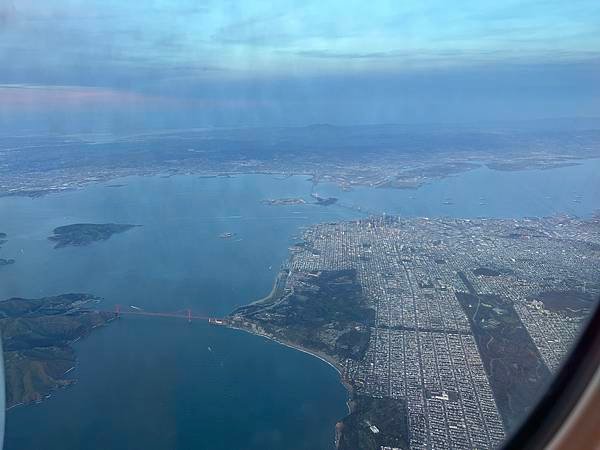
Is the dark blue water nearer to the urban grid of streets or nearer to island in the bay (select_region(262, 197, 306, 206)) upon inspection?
island in the bay (select_region(262, 197, 306, 206))

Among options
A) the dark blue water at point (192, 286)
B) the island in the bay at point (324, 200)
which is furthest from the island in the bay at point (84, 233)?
the island in the bay at point (324, 200)

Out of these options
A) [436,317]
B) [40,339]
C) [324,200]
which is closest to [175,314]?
[40,339]

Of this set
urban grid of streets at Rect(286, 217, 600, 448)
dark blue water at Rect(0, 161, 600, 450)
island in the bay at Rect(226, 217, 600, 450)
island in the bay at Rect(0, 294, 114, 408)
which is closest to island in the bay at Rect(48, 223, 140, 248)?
dark blue water at Rect(0, 161, 600, 450)

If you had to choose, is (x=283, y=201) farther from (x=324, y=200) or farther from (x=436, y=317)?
(x=436, y=317)

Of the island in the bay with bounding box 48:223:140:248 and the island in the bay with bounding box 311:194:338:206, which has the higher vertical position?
the island in the bay with bounding box 48:223:140:248

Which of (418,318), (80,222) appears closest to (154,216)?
(80,222)

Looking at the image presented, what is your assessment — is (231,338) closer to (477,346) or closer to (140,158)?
(477,346)
